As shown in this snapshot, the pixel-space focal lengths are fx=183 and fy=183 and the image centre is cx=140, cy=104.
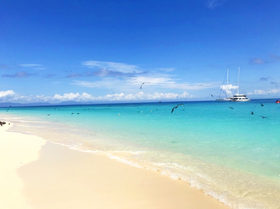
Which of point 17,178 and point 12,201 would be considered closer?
point 12,201

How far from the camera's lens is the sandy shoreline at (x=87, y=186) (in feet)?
16.4

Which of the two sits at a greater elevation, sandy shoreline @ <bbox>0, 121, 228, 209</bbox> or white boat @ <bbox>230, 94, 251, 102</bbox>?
white boat @ <bbox>230, 94, 251, 102</bbox>

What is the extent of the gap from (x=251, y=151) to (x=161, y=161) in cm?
590

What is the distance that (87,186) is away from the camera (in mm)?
5961

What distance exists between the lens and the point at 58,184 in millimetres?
6078

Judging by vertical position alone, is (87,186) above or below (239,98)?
below

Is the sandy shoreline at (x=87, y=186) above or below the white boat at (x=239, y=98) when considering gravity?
below

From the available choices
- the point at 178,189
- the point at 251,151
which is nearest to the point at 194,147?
the point at 251,151

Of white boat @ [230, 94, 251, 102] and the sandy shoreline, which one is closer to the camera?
the sandy shoreline

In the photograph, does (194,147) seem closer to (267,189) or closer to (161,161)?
(161,161)

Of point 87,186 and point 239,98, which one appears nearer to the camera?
point 87,186

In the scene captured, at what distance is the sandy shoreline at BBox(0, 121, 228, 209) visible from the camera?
197 inches

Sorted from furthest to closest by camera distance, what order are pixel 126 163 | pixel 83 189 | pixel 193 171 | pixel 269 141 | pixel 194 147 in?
pixel 269 141
pixel 194 147
pixel 126 163
pixel 193 171
pixel 83 189

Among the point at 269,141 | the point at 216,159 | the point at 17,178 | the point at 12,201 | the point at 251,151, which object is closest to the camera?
the point at 12,201
